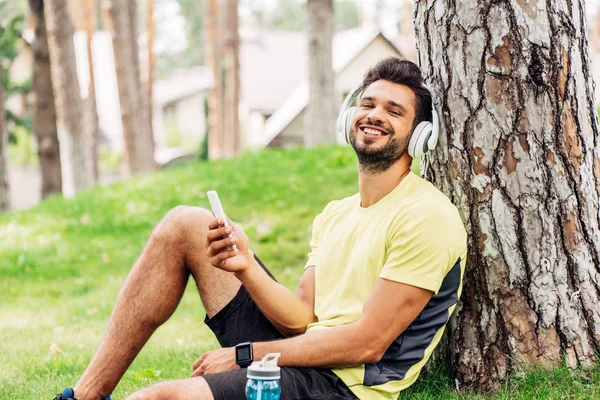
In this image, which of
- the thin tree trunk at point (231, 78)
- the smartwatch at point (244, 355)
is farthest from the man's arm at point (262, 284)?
the thin tree trunk at point (231, 78)

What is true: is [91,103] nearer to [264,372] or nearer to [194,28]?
[264,372]

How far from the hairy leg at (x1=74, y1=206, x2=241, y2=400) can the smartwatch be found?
0.35 metres

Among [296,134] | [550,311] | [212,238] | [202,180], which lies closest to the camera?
[212,238]

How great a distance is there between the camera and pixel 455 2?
3.52 metres

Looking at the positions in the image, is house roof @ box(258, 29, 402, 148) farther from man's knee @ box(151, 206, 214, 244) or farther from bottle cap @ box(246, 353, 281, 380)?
bottle cap @ box(246, 353, 281, 380)

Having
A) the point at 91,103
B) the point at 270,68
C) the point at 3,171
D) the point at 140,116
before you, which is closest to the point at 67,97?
the point at 3,171

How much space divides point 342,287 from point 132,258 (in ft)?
18.8

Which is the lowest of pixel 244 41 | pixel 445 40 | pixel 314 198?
pixel 314 198

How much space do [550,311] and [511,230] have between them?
1.28ft

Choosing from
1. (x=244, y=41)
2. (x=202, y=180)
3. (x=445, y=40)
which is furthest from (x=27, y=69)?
(x=445, y=40)

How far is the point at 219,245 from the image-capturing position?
323 centimetres

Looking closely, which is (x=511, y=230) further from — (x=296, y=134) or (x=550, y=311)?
(x=296, y=134)

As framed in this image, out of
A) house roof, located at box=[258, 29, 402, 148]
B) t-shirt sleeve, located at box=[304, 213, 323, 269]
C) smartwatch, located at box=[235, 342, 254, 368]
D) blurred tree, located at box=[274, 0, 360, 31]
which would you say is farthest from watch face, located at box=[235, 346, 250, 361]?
blurred tree, located at box=[274, 0, 360, 31]

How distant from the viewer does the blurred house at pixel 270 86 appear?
105 feet
